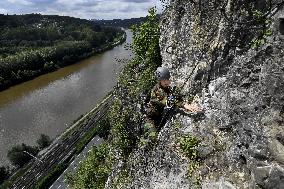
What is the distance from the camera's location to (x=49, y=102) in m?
80.0

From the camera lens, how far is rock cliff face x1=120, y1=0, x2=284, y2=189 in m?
6.68

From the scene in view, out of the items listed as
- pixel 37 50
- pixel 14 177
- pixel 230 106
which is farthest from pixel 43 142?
pixel 37 50

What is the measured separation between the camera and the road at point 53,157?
52.8 metres

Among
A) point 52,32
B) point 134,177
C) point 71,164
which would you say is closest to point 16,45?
point 52,32

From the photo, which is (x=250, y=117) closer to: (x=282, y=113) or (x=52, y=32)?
(x=282, y=113)

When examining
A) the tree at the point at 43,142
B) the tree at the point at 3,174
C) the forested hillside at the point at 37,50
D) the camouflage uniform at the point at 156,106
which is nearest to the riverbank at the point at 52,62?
the forested hillside at the point at 37,50

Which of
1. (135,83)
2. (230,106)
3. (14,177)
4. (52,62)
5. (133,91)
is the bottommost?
(14,177)

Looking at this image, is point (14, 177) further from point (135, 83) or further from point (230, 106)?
point (230, 106)

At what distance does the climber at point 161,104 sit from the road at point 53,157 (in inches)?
1723

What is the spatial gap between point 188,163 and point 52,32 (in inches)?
7404

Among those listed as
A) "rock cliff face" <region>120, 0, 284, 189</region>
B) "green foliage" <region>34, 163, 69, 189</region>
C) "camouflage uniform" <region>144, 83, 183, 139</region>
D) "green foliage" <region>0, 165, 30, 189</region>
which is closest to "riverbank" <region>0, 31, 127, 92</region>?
"green foliage" <region>0, 165, 30, 189</region>

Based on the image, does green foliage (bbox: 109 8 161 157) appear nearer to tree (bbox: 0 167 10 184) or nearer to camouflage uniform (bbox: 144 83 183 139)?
camouflage uniform (bbox: 144 83 183 139)

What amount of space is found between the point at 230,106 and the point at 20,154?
48.7m

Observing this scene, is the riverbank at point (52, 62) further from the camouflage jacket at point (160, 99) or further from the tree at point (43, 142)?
the camouflage jacket at point (160, 99)
